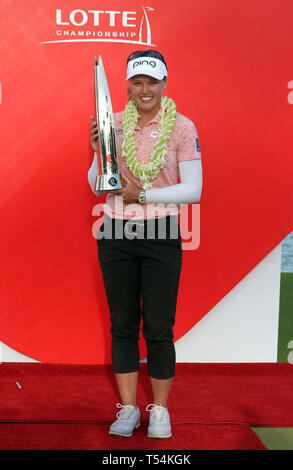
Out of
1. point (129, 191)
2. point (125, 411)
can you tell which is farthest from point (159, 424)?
point (129, 191)

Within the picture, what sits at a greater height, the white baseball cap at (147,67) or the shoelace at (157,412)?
the white baseball cap at (147,67)

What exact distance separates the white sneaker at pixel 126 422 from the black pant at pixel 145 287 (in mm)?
192

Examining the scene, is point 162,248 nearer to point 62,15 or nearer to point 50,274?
point 50,274

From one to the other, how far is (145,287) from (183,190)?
1.33 feet

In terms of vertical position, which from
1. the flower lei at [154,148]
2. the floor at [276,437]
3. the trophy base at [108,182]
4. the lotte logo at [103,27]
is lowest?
the floor at [276,437]

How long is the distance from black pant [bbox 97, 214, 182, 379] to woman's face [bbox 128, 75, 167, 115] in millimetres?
441

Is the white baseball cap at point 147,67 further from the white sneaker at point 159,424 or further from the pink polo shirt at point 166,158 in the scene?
the white sneaker at point 159,424

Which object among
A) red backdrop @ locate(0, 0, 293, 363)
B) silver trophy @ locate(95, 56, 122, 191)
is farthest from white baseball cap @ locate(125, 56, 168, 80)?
red backdrop @ locate(0, 0, 293, 363)

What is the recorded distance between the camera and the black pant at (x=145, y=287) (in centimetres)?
195

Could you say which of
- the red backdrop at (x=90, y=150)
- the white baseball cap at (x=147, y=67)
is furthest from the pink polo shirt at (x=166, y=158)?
the red backdrop at (x=90, y=150)

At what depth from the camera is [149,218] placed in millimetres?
1933

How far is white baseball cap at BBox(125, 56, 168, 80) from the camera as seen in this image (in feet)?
6.15

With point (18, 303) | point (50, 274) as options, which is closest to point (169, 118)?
point (50, 274)

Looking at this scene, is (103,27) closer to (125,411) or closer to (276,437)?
(125,411)
